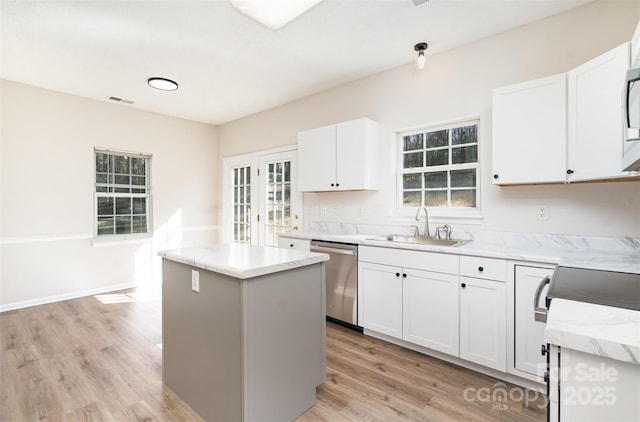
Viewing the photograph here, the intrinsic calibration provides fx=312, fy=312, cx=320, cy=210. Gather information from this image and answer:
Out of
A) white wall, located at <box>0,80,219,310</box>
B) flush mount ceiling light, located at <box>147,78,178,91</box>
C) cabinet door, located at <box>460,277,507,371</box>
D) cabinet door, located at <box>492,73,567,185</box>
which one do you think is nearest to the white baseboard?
white wall, located at <box>0,80,219,310</box>

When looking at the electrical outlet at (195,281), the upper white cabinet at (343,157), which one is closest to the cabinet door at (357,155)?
the upper white cabinet at (343,157)

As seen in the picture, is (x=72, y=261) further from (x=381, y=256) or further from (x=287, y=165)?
(x=381, y=256)

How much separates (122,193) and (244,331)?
412 cm

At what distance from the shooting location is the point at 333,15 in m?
2.43

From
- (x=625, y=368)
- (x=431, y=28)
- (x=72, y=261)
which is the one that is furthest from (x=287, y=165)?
(x=625, y=368)

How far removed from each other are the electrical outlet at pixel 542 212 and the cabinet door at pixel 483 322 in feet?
2.35

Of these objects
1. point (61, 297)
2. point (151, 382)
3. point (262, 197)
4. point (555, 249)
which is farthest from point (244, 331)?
point (61, 297)

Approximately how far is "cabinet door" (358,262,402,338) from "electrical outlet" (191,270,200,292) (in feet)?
5.14

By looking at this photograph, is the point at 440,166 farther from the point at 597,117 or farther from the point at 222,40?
the point at 222,40

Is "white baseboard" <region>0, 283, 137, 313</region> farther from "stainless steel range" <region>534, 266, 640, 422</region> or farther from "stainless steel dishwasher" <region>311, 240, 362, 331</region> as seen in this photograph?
"stainless steel range" <region>534, 266, 640, 422</region>

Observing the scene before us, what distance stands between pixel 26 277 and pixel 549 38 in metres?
5.95

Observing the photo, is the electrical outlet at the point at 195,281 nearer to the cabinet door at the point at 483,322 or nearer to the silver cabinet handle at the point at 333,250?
the silver cabinet handle at the point at 333,250

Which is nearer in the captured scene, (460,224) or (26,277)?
(460,224)

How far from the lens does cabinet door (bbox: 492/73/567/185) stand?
2.13m
